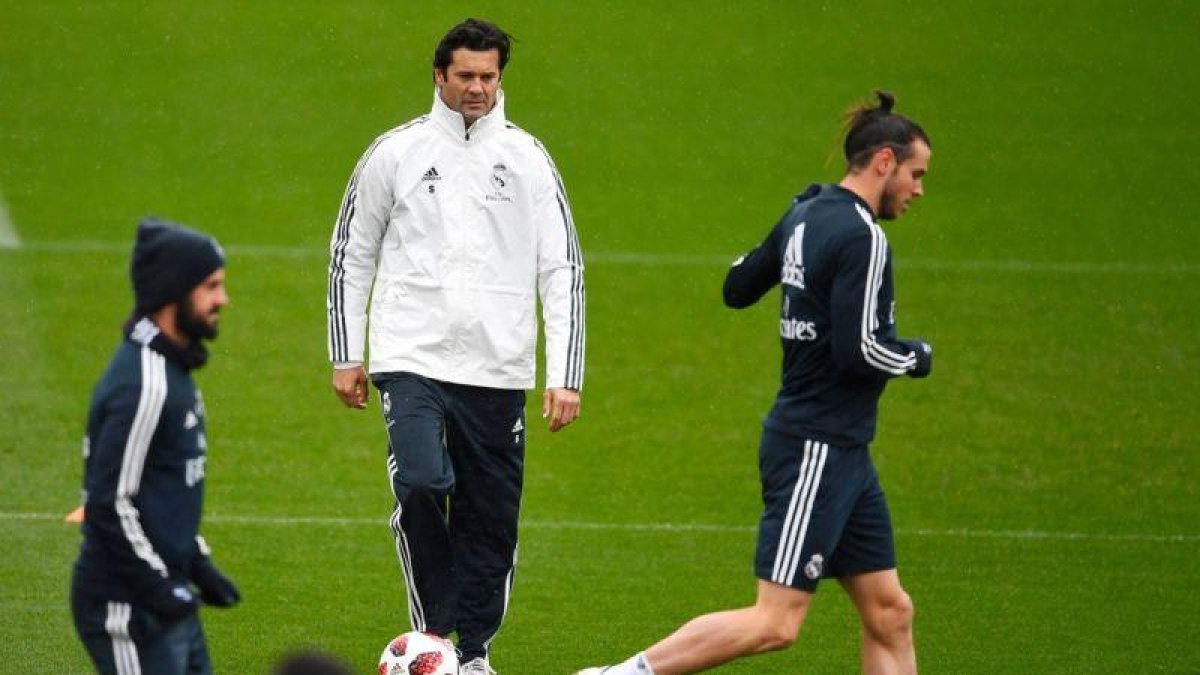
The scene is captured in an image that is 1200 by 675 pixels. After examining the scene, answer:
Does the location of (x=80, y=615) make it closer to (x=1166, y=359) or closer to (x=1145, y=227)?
(x=1166, y=359)

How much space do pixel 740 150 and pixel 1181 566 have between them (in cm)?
973

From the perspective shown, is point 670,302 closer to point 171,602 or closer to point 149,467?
point 149,467

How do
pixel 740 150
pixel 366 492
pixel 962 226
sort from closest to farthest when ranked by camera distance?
pixel 366 492 < pixel 962 226 < pixel 740 150

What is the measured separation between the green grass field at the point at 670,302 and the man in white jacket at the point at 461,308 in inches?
28.2

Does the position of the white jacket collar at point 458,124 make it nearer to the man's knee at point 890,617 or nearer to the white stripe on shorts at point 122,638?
the man's knee at point 890,617

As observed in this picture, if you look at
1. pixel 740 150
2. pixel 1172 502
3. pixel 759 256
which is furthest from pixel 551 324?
pixel 740 150

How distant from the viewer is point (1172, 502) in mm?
12180

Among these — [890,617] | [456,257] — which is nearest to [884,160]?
[890,617]

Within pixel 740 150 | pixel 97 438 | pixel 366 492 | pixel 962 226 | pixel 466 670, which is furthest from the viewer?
pixel 740 150

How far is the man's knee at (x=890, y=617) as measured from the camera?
23.8 feet

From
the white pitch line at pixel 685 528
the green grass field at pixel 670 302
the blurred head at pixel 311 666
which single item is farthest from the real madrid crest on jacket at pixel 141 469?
the white pitch line at pixel 685 528

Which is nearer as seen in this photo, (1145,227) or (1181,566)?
(1181,566)

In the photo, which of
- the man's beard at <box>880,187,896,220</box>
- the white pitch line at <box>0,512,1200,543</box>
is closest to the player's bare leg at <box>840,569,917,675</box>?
the man's beard at <box>880,187,896,220</box>

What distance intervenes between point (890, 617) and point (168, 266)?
294 centimetres
